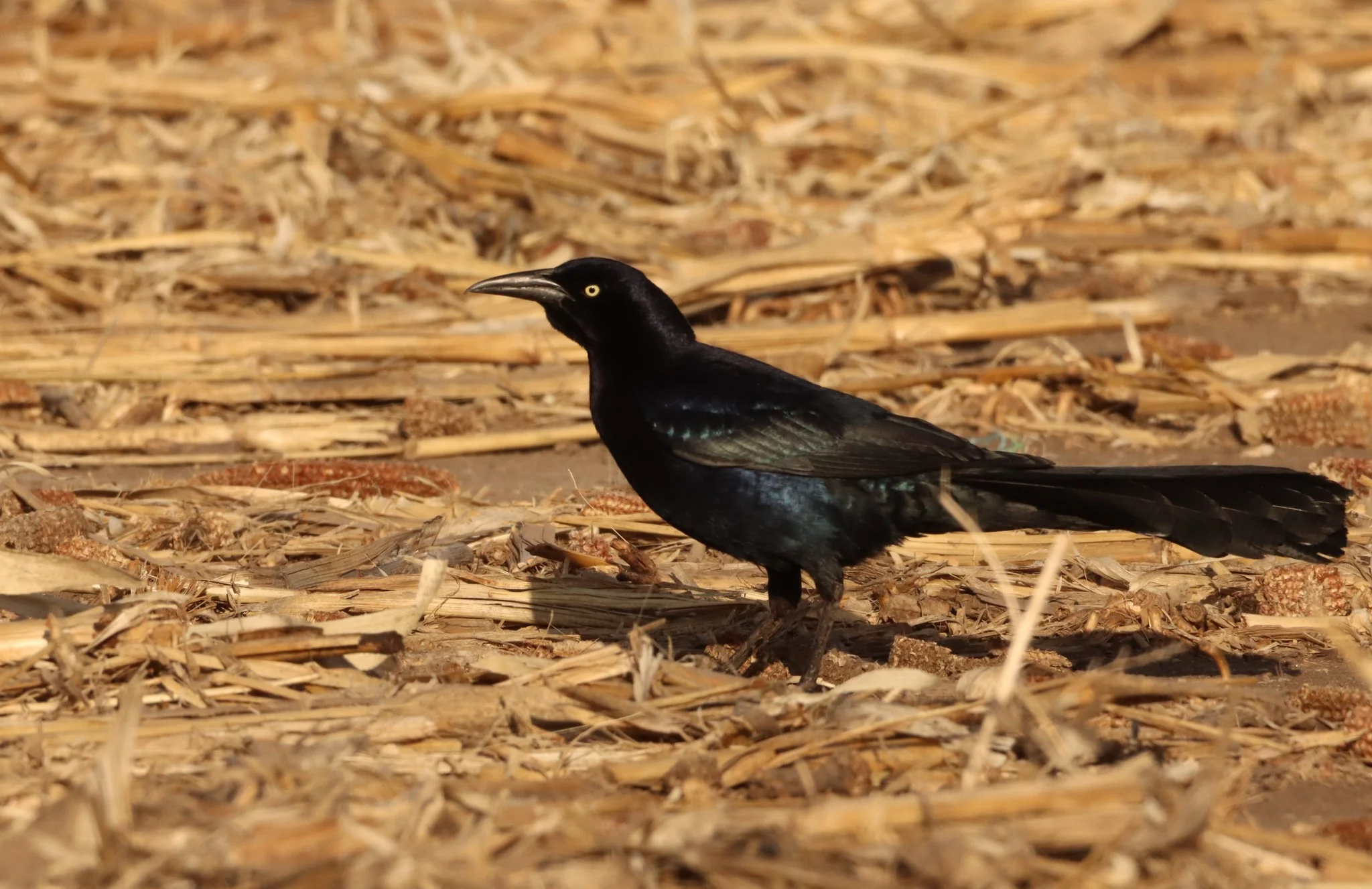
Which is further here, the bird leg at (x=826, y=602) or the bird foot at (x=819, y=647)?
the bird leg at (x=826, y=602)

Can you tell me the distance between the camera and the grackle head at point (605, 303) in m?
5.57

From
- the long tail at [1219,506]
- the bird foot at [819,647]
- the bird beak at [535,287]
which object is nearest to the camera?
the long tail at [1219,506]

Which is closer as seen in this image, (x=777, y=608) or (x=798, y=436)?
(x=798, y=436)

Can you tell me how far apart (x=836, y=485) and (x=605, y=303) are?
3.35ft

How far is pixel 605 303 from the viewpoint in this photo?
5.61 meters

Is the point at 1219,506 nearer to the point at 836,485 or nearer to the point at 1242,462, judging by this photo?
the point at 836,485

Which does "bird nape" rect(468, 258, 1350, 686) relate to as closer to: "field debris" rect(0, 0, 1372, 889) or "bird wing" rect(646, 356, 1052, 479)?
"bird wing" rect(646, 356, 1052, 479)

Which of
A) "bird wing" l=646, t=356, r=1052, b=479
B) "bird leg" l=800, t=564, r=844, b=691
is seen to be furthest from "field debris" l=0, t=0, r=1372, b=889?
"bird wing" l=646, t=356, r=1052, b=479

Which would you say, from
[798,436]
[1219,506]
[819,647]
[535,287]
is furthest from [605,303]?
[1219,506]

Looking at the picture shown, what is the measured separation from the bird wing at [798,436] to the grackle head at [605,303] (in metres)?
0.35

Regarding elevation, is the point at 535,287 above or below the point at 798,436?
above

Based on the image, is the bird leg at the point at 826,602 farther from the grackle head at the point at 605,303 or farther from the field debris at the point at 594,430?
the grackle head at the point at 605,303

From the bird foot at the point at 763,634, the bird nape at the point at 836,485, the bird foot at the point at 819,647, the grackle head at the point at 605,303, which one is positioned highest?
the grackle head at the point at 605,303

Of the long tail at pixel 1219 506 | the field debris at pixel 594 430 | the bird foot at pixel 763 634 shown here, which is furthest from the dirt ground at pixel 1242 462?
the long tail at pixel 1219 506
